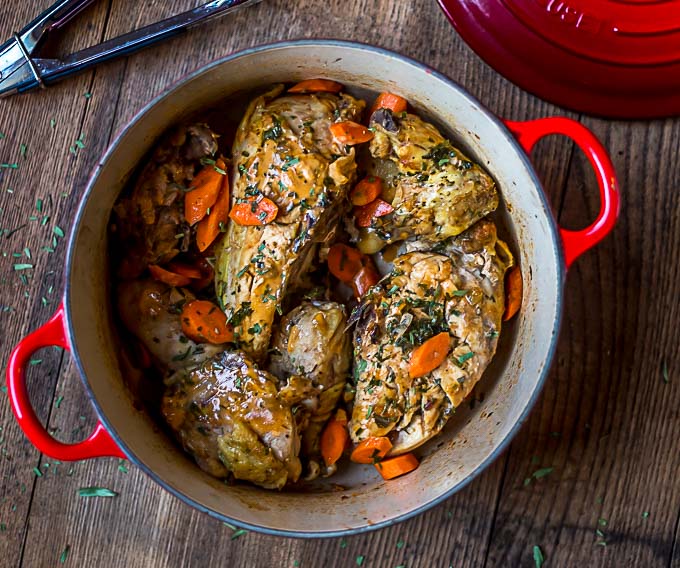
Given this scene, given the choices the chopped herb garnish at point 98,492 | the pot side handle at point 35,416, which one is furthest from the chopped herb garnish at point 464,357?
the chopped herb garnish at point 98,492

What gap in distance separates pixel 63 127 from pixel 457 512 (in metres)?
1.58

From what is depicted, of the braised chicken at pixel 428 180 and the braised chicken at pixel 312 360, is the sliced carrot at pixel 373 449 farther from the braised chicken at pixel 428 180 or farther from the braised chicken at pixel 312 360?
the braised chicken at pixel 428 180

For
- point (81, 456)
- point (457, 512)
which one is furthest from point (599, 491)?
point (81, 456)

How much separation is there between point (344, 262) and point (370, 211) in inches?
6.5

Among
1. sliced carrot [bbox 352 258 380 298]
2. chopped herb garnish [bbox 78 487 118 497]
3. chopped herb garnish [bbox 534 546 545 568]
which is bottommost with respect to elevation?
chopped herb garnish [bbox 534 546 545 568]

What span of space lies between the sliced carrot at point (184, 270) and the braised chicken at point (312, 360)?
28 centimetres

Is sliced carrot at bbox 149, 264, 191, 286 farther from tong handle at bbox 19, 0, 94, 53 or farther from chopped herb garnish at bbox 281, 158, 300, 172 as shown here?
tong handle at bbox 19, 0, 94, 53

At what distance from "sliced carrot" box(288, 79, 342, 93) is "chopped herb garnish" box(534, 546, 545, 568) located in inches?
55.3

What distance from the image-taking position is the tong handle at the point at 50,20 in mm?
1861

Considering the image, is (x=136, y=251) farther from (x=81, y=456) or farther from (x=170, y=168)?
(x=81, y=456)

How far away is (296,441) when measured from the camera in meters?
1.75

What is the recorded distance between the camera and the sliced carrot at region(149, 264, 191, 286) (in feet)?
5.98

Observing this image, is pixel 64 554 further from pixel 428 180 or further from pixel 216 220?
pixel 428 180

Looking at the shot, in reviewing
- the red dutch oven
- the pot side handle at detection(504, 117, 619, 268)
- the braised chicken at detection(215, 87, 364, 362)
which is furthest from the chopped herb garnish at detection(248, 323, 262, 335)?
the pot side handle at detection(504, 117, 619, 268)
